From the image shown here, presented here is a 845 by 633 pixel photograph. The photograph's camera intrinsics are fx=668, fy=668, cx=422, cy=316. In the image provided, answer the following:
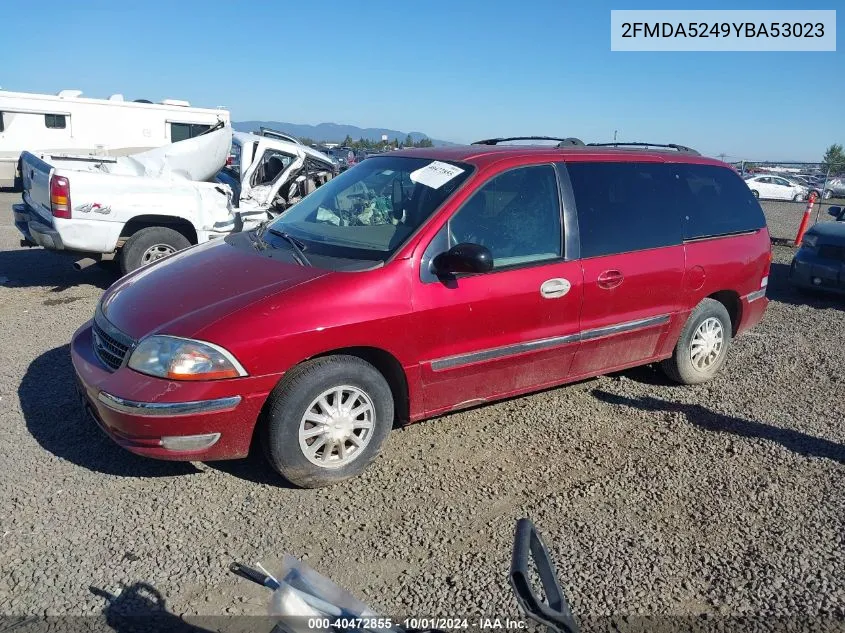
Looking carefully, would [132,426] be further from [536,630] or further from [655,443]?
[655,443]

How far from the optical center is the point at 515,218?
161 inches

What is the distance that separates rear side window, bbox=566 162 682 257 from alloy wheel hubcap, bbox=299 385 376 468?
1795mm

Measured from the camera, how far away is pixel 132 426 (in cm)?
317

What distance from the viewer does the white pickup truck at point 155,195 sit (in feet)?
22.6

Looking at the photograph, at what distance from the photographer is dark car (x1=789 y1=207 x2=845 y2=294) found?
8.34 meters

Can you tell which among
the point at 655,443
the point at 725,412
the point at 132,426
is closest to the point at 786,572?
the point at 655,443

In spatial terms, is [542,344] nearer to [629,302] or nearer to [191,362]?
[629,302]

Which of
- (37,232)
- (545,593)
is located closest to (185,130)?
(37,232)

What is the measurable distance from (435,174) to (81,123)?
60.0 ft

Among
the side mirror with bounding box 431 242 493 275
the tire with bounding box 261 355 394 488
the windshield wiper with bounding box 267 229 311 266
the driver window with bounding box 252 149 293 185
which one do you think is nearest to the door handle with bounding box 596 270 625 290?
the side mirror with bounding box 431 242 493 275

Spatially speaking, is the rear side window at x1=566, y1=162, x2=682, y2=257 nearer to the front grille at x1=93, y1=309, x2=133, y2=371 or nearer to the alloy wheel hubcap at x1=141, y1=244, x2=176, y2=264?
the front grille at x1=93, y1=309, x2=133, y2=371

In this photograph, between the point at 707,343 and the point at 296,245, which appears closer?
the point at 296,245

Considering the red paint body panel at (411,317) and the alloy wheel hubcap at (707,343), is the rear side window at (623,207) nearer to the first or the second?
the red paint body panel at (411,317)

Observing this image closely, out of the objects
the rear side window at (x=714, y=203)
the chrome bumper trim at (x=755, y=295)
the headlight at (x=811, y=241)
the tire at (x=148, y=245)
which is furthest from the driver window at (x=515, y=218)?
the headlight at (x=811, y=241)
